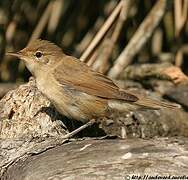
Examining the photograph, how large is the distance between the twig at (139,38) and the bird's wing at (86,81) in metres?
1.25

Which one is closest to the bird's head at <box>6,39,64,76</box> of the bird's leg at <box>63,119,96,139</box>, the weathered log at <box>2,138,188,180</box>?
the bird's leg at <box>63,119,96,139</box>

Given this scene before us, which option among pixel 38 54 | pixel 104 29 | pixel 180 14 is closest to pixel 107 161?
pixel 38 54

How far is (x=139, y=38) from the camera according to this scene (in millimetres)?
7297

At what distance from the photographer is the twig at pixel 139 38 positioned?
7.30 meters

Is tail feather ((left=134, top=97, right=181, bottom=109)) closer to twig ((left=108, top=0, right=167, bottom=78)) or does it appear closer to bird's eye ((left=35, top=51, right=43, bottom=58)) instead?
bird's eye ((left=35, top=51, right=43, bottom=58))

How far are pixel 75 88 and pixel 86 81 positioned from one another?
14 centimetres

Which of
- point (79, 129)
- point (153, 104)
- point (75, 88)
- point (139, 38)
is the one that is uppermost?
point (139, 38)

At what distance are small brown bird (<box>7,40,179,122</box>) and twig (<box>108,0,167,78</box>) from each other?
4.07 feet

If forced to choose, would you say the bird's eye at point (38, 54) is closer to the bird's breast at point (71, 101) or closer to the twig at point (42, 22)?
the bird's breast at point (71, 101)

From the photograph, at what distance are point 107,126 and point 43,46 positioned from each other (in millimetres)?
957

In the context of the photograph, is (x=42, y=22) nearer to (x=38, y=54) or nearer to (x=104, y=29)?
(x=104, y=29)

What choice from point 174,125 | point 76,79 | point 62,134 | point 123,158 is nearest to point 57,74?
point 76,79

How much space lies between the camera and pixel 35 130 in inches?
216

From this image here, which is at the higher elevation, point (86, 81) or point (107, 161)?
point (86, 81)
